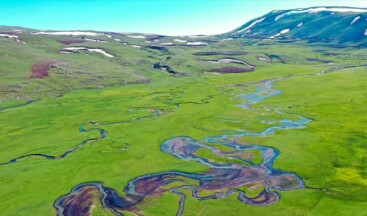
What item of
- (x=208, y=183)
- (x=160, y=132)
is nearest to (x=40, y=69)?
(x=160, y=132)

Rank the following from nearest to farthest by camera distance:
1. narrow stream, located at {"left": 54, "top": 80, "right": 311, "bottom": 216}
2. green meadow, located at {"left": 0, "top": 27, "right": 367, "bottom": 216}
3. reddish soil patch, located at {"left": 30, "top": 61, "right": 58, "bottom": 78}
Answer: green meadow, located at {"left": 0, "top": 27, "right": 367, "bottom": 216}
narrow stream, located at {"left": 54, "top": 80, "right": 311, "bottom": 216}
reddish soil patch, located at {"left": 30, "top": 61, "right": 58, "bottom": 78}

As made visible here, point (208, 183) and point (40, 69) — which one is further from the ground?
point (208, 183)

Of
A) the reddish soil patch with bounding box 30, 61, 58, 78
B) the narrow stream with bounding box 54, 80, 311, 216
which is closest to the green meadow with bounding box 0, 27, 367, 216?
the narrow stream with bounding box 54, 80, 311, 216

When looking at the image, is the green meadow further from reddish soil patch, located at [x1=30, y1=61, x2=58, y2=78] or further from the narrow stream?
reddish soil patch, located at [x1=30, y1=61, x2=58, y2=78]

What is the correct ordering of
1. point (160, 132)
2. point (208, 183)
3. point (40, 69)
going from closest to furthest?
point (208, 183) → point (160, 132) → point (40, 69)

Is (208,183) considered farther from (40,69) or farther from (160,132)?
(40,69)

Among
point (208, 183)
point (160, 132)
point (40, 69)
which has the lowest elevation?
point (40, 69)

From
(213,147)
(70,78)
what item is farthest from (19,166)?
(70,78)

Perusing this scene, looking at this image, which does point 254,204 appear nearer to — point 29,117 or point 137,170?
point 137,170

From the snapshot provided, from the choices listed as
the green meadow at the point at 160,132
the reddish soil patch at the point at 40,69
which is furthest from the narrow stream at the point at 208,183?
the reddish soil patch at the point at 40,69
